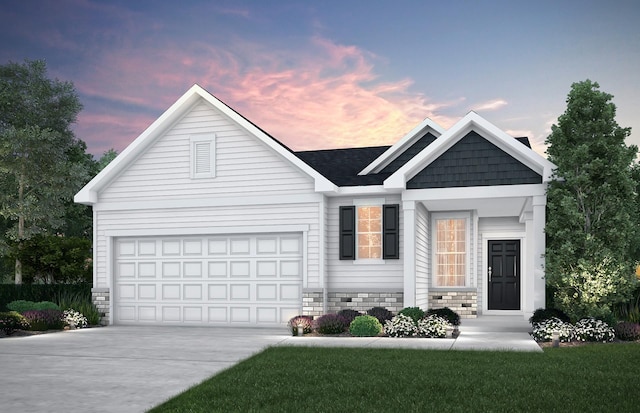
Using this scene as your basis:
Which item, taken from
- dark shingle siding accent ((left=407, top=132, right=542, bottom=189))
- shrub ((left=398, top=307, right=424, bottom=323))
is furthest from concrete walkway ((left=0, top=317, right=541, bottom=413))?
dark shingle siding accent ((left=407, top=132, right=542, bottom=189))

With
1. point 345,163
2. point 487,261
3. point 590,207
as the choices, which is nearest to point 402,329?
point 590,207

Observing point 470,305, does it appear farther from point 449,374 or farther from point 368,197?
point 449,374

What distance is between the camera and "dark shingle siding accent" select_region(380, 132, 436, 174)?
64.2 ft

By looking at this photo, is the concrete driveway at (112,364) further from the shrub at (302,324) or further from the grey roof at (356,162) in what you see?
the grey roof at (356,162)

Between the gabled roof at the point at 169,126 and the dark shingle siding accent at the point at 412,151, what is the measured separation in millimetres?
3631

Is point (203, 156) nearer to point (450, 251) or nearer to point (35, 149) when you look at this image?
point (450, 251)

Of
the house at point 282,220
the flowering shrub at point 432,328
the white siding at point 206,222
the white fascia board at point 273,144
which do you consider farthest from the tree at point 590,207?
the white siding at point 206,222

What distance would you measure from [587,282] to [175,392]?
9507mm

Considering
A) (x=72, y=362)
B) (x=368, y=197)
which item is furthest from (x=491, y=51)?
(x=72, y=362)

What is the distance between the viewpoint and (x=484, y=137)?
1556 cm

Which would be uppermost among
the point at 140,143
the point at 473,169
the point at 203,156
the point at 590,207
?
the point at 140,143

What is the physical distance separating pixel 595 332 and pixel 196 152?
11275 millimetres

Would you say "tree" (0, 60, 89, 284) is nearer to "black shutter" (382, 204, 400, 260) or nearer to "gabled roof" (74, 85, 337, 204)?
"gabled roof" (74, 85, 337, 204)

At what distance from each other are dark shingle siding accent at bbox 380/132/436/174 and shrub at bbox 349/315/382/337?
6.21 meters
